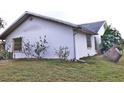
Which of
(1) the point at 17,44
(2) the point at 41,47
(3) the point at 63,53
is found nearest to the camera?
(3) the point at 63,53

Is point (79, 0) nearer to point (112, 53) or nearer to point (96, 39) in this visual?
point (112, 53)

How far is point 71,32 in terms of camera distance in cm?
1319

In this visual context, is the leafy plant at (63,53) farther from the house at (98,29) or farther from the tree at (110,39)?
the tree at (110,39)

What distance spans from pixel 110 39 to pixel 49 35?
8650mm

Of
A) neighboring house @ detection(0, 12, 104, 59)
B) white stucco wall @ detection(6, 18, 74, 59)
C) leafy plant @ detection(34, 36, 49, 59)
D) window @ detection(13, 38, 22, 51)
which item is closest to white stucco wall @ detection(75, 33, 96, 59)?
neighboring house @ detection(0, 12, 104, 59)

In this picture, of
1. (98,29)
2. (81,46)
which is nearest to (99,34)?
(98,29)

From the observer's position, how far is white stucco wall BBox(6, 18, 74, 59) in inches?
527

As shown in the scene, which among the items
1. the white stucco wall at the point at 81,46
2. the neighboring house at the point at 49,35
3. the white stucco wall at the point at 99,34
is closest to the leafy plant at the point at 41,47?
the neighboring house at the point at 49,35

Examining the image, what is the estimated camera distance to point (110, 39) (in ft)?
68.2

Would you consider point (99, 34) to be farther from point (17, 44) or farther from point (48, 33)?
point (17, 44)

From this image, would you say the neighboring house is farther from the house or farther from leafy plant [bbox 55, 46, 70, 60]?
the house

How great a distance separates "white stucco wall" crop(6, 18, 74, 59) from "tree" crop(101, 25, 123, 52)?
764 cm

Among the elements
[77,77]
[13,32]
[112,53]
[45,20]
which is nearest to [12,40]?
[13,32]
